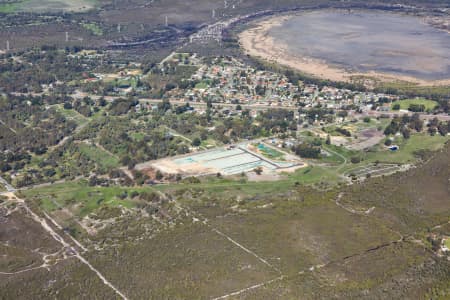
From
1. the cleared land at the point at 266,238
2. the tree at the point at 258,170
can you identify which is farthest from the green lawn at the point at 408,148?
the tree at the point at 258,170

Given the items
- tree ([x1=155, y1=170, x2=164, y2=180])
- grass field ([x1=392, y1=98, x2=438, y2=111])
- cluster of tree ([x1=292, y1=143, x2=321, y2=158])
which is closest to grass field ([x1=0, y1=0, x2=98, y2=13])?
grass field ([x1=392, y1=98, x2=438, y2=111])

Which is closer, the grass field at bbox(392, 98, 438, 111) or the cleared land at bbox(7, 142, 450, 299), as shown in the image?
the cleared land at bbox(7, 142, 450, 299)

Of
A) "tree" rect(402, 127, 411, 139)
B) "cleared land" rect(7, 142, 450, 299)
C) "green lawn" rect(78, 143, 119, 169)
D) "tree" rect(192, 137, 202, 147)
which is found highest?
"cleared land" rect(7, 142, 450, 299)

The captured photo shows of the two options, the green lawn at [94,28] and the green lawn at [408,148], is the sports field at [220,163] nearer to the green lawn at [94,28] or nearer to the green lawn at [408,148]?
the green lawn at [408,148]

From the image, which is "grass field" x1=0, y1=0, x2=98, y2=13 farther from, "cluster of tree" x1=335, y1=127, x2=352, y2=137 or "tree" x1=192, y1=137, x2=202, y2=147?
"cluster of tree" x1=335, y1=127, x2=352, y2=137

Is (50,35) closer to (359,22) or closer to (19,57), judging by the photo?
(19,57)

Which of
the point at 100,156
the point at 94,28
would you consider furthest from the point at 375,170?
the point at 94,28
